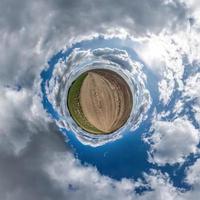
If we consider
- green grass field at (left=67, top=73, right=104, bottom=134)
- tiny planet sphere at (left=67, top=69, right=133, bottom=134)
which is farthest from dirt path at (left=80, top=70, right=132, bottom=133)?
green grass field at (left=67, top=73, right=104, bottom=134)

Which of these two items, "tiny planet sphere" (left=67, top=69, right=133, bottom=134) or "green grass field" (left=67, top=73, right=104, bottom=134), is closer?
"tiny planet sphere" (left=67, top=69, right=133, bottom=134)

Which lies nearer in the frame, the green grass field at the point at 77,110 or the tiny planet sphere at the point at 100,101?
the tiny planet sphere at the point at 100,101

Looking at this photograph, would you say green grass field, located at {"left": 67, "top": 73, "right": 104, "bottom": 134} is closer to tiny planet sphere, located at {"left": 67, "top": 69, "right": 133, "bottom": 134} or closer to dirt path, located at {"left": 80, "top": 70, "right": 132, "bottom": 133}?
tiny planet sphere, located at {"left": 67, "top": 69, "right": 133, "bottom": 134}

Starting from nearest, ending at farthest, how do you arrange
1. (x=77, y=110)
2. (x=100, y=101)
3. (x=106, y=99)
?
(x=106, y=99)
(x=100, y=101)
(x=77, y=110)

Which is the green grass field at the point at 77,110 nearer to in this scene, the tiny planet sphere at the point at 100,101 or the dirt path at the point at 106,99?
the tiny planet sphere at the point at 100,101

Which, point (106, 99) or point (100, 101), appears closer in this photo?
point (106, 99)

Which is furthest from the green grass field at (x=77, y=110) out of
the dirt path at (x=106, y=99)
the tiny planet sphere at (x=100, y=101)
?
the dirt path at (x=106, y=99)

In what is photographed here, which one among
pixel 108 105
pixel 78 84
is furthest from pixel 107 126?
pixel 78 84

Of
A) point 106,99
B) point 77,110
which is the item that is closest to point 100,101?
point 106,99

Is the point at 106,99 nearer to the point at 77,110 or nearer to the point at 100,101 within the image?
the point at 100,101
